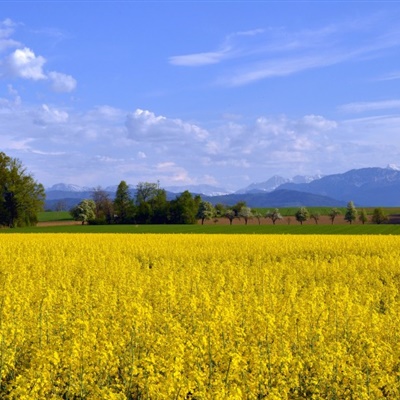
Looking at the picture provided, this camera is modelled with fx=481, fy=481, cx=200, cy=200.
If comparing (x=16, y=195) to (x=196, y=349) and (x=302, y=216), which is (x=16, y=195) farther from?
(x=196, y=349)

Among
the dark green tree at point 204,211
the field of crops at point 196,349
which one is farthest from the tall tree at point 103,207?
the field of crops at point 196,349

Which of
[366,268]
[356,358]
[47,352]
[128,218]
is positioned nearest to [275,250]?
[366,268]

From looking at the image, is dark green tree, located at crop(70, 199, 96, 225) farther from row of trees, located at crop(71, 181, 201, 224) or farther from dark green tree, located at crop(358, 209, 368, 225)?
dark green tree, located at crop(358, 209, 368, 225)

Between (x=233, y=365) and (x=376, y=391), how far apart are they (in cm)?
246

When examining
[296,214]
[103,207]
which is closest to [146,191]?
[103,207]

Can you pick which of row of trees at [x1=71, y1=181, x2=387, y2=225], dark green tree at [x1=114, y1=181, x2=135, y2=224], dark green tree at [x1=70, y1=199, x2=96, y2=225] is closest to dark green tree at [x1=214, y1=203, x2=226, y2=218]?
row of trees at [x1=71, y1=181, x2=387, y2=225]

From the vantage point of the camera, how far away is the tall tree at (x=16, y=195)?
293 feet

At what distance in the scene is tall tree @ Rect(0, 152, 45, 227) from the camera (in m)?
89.2

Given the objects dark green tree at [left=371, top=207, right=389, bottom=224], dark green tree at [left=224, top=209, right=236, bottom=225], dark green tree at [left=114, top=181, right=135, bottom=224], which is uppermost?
dark green tree at [left=114, top=181, right=135, bottom=224]

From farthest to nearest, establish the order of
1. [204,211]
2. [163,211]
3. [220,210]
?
[220,210]
[204,211]
[163,211]

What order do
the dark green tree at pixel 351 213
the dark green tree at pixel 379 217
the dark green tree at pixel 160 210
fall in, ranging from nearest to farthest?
the dark green tree at pixel 379 217, the dark green tree at pixel 160 210, the dark green tree at pixel 351 213

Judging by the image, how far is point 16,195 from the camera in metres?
87.8

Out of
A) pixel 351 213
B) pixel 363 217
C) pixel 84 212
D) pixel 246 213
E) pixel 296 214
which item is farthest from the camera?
pixel 246 213

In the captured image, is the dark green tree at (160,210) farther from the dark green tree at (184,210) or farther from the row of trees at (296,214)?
the row of trees at (296,214)
